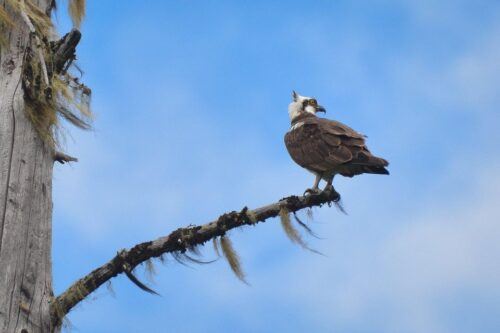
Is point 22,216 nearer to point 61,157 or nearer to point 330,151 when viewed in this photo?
point 61,157

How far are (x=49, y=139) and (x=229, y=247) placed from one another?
1.39 m

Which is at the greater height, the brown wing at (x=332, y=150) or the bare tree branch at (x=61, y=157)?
the brown wing at (x=332, y=150)

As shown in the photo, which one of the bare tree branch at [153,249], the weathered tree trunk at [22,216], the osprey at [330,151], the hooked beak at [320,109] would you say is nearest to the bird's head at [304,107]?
the hooked beak at [320,109]

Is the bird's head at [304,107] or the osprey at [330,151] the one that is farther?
the bird's head at [304,107]

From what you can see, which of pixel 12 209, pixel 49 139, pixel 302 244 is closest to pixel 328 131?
pixel 302 244

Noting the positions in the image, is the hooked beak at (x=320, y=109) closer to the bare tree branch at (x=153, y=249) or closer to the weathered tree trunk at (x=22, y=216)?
the bare tree branch at (x=153, y=249)

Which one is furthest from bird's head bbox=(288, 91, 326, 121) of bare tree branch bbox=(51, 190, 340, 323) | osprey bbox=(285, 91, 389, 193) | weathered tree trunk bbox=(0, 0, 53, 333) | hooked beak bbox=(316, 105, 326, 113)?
weathered tree trunk bbox=(0, 0, 53, 333)

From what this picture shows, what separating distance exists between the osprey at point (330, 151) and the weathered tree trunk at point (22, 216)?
2.65 meters

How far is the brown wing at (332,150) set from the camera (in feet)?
22.6

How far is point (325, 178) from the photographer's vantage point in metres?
7.10

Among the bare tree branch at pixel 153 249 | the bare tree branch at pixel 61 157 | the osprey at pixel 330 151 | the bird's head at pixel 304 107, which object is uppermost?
the bird's head at pixel 304 107

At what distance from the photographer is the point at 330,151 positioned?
703cm

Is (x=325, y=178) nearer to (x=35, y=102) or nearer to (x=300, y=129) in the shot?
(x=300, y=129)

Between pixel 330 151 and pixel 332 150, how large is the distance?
2cm
